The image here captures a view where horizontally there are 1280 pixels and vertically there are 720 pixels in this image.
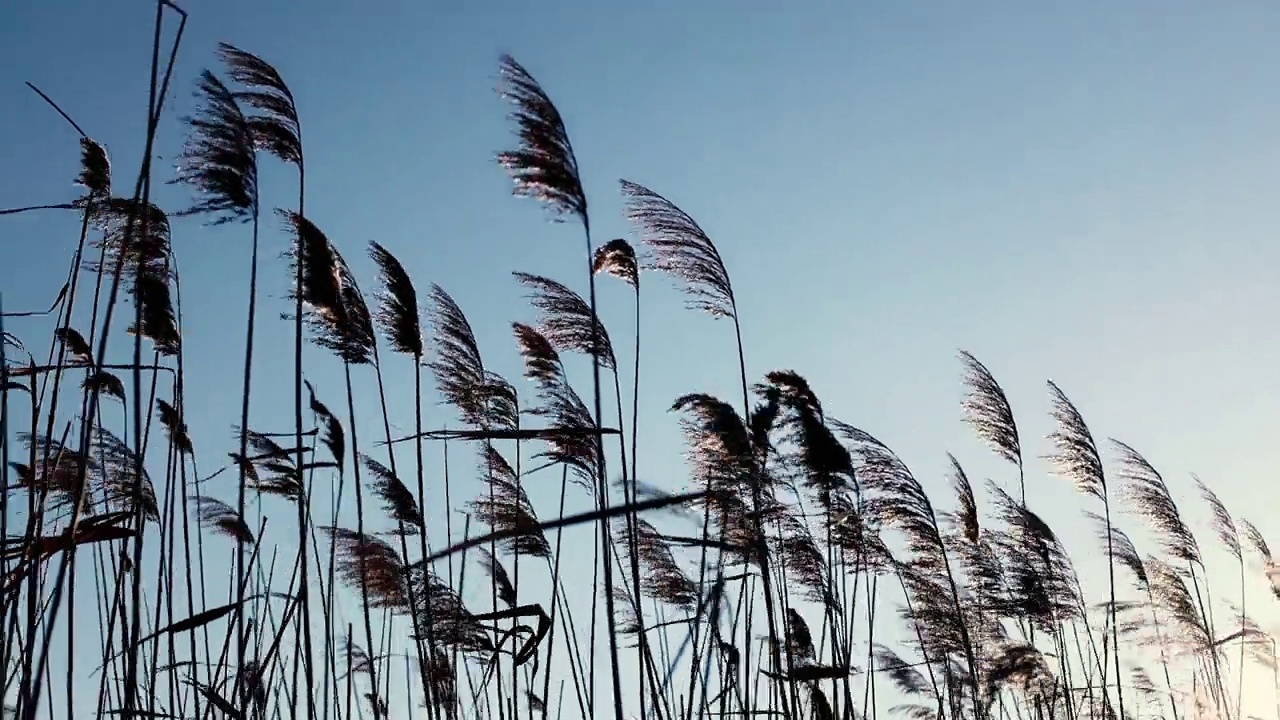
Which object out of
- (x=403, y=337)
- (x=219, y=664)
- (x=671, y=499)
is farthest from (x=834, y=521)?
(x=671, y=499)

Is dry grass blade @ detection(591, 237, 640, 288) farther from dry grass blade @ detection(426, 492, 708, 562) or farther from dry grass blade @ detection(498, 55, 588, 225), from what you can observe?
dry grass blade @ detection(426, 492, 708, 562)

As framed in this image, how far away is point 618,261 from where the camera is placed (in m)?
6.04

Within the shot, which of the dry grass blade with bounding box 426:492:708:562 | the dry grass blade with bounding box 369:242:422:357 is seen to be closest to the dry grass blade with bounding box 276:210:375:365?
the dry grass blade with bounding box 369:242:422:357

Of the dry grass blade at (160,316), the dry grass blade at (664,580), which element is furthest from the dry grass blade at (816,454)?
the dry grass blade at (160,316)

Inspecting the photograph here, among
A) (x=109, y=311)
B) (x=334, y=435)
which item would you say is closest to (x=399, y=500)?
(x=334, y=435)

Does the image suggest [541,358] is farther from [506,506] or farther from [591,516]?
[591,516]

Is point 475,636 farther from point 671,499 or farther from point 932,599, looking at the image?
point 671,499

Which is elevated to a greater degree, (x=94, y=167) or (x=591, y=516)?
(x=94, y=167)

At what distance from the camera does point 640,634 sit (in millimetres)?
4301

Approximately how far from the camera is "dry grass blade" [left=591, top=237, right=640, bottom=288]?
601 cm

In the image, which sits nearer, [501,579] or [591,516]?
[591,516]

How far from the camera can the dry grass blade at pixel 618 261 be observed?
6008 millimetres

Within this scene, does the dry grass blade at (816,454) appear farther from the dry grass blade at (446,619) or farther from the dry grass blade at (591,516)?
the dry grass blade at (591,516)

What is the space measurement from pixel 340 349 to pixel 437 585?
113 centimetres
